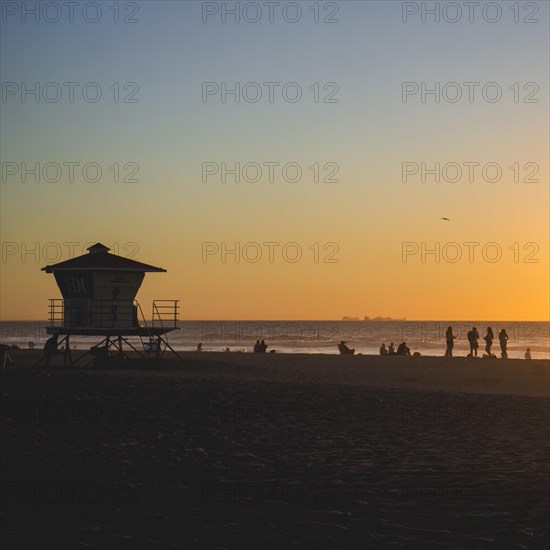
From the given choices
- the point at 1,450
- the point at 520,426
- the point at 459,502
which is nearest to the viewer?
the point at 459,502

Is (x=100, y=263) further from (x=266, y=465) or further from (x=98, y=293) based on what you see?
(x=266, y=465)

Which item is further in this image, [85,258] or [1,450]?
[85,258]

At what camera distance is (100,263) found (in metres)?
40.9

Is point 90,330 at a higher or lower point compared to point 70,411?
higher

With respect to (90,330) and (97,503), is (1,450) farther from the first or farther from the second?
(90,330)

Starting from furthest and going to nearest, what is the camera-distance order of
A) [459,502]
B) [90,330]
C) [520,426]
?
[90,330] → [520,426] → [459,502]

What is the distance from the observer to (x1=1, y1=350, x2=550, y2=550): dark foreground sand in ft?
37.1

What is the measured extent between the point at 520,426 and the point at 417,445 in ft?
14.3

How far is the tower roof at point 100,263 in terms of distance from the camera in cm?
4059

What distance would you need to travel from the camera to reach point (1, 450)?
1644cm

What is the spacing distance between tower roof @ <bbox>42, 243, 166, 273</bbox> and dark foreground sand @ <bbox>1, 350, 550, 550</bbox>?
44.0 feet

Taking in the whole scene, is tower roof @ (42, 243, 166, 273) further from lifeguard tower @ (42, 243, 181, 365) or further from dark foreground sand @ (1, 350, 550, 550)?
dark foreground sand @ (1, 350, 550, 550)

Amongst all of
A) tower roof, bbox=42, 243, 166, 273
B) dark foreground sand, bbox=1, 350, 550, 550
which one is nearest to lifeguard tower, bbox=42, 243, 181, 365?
tower roof, bbox=42, 243, 166, 273

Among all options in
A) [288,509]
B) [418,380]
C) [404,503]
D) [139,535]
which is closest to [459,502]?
[404,503]
